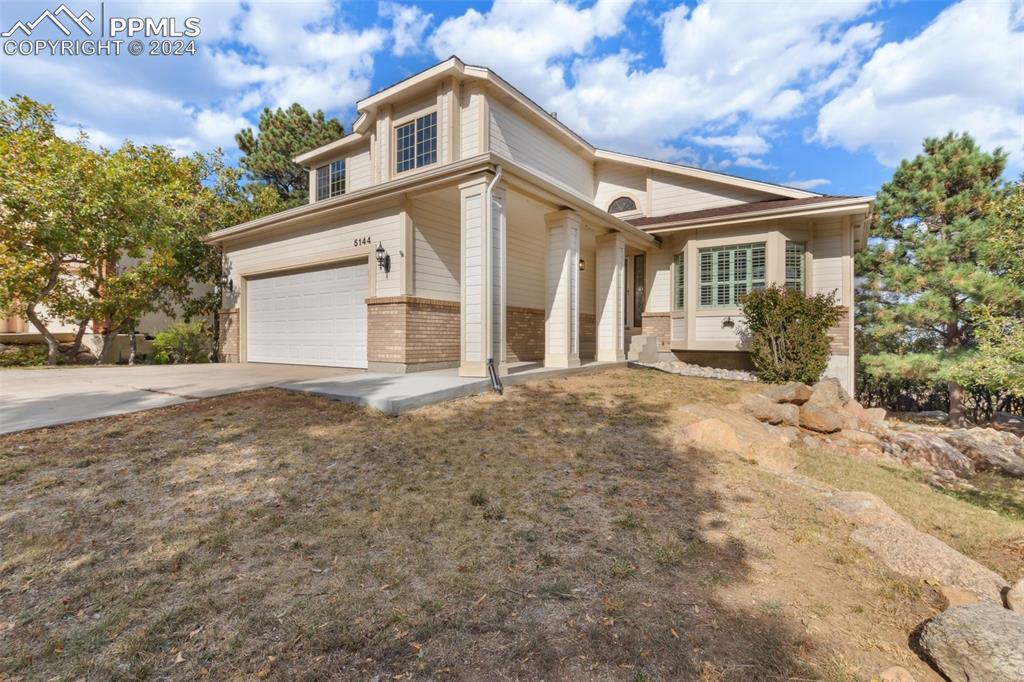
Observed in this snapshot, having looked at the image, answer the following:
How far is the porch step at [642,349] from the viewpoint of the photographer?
11907mm

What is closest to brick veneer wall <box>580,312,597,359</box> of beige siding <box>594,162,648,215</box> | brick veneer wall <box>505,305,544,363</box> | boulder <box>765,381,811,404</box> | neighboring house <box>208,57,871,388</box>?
neighboring house <box>208,57,871,388</box>

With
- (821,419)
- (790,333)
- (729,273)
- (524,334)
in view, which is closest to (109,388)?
(524,334)

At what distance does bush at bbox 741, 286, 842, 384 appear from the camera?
911 centimetres

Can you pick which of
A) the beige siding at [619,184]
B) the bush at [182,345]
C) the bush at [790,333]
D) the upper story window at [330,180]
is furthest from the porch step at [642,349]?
the bush at [182,345]

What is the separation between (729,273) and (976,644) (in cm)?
1028

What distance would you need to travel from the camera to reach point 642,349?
39.8 ft

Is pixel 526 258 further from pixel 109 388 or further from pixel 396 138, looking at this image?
pixel 109 388

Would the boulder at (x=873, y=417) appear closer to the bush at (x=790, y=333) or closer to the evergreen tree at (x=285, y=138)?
the bush at (x=790, y=333)

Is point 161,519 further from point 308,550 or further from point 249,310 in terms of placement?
point 249,310

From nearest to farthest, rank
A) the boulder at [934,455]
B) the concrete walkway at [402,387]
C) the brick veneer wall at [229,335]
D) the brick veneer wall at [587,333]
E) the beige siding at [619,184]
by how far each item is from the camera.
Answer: the concrete walkway at [402,387] → the boulder at [934,455] → the brick veneer wall at [229,335] → the brick veneer wall at [587,333] → the beige siding at [619,184]

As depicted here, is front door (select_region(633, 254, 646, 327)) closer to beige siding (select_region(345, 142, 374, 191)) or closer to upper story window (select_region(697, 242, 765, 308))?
upper story window (select_region(697, 242, 765, 308))

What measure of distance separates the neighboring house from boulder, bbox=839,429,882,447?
3.65 metres

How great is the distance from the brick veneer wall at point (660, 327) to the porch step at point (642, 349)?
0.64ft

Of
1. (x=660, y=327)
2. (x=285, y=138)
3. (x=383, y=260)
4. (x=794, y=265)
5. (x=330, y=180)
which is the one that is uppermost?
(x=285, y=138)
